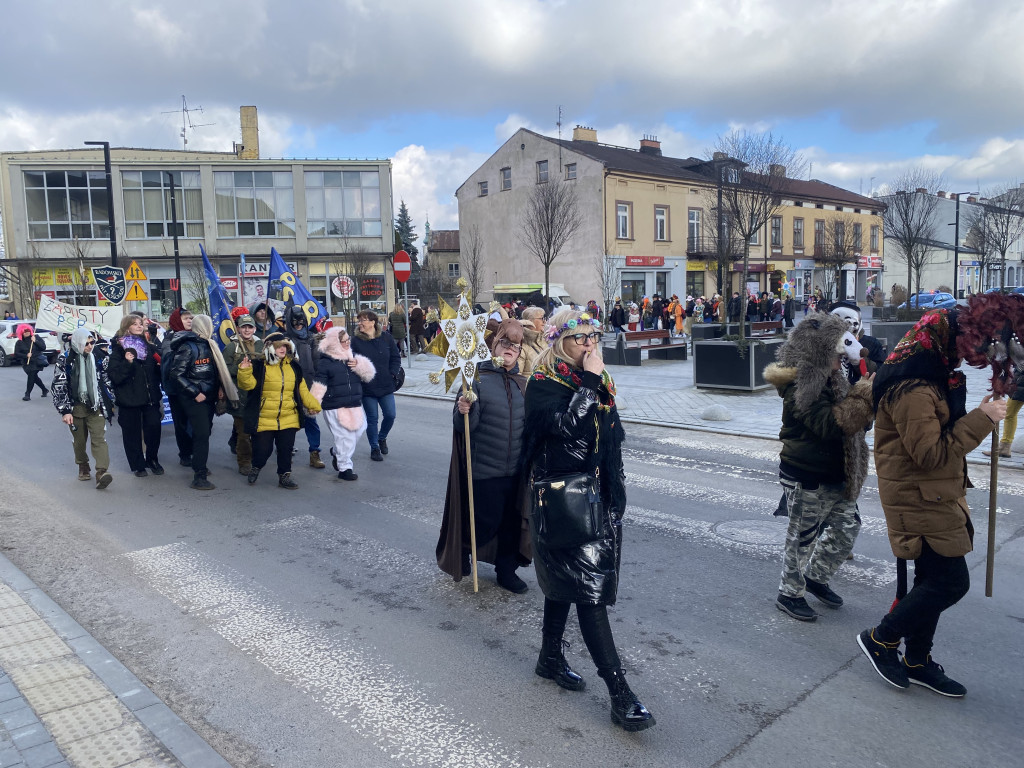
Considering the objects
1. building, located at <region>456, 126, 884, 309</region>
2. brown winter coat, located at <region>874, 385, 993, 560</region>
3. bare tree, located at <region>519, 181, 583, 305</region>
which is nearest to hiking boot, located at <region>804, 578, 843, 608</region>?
brown winter coat, located at <region>874, 385, 993, 560</region>

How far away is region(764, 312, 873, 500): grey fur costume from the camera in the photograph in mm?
4188

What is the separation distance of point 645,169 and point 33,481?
39.4m

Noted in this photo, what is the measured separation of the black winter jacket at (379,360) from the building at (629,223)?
2986 centimetres

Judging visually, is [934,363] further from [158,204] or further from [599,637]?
[158,204]

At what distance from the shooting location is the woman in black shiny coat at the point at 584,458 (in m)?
3.40

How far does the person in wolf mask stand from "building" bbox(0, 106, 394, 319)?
126 ft

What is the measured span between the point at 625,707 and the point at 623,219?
40.8 metres

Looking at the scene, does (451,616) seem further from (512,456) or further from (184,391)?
(184,391)

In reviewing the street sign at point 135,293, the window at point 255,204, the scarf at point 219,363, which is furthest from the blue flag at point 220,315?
the window at point 255,204

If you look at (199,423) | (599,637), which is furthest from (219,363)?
(599,637)

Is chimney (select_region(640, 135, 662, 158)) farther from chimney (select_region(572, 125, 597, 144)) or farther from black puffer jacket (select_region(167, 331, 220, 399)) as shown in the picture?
black puffer jacket (select_region(167, 331, 220, 399))

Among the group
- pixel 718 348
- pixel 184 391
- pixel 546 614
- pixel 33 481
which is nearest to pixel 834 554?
pixel 546 614

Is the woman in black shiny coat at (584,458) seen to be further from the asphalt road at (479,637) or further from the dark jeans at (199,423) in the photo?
the dark jeans at (199,423)

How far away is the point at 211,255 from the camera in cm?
4231
